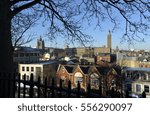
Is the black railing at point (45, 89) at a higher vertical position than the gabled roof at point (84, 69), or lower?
higher

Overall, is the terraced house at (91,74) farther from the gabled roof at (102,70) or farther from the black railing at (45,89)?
the black railing at (45,89)

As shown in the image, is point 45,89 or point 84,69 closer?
point 45,89

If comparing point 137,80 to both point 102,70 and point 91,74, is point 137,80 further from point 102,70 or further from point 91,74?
point 91,74

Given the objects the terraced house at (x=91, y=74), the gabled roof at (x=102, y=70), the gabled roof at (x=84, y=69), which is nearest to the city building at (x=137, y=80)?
the terraced house at (x=91, y=74)

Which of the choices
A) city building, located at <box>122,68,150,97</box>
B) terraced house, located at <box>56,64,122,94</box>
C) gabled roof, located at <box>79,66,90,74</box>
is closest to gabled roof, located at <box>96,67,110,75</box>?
terraced house, located at <box>56,64,122,94</box>

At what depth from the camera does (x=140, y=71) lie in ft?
152

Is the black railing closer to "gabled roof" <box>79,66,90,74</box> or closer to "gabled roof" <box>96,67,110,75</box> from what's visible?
"gabled roof" <box>96,67,110,75</box>

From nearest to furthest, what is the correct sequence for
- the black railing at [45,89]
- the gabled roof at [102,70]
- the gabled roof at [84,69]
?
the black railing at [45,89] < the gabled roof at [102,70] < the gabled roof at [84,69]

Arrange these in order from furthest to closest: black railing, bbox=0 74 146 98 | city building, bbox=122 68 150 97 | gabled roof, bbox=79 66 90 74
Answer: gabled roof, bbox=79 66 90 74 → city building, bbox=122 68 150 97 → black railing, bbox=0 74 146 98

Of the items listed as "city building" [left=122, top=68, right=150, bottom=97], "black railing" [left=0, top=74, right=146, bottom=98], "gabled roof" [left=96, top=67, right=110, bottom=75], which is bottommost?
"city building" [left=122, top=68, right=150, bottom=97]

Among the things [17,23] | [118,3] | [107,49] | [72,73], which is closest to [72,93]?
[118,3]

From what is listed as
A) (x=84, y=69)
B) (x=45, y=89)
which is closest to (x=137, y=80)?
(x=84, y=69)

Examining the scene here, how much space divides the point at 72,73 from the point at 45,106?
48.4 m

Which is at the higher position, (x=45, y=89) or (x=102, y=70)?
(x=45, y=89)
